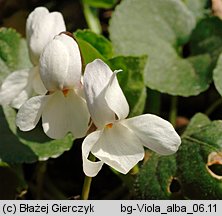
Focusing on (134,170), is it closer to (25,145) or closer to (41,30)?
(25,145)

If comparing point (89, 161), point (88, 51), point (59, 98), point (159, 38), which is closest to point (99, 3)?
point (159, 38)

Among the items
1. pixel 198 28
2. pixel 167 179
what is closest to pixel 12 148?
pixel 167 179

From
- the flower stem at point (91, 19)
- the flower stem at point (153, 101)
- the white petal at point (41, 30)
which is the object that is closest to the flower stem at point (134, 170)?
the flower stem at point (153, 101)

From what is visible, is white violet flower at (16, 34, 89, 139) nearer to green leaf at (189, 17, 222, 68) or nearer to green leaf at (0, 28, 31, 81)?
green leaf at (0, 28, 31, 81)

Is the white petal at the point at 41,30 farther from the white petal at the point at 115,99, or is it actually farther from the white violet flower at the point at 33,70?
the white petal at the point at 115,99

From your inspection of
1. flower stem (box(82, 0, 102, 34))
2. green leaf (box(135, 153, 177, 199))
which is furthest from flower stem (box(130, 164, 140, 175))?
flower stem (box(82, 0, 102, 34))

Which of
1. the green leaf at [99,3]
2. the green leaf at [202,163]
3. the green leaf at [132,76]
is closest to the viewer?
the green leaf at [202,163]

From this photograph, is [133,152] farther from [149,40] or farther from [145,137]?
[149,40]
